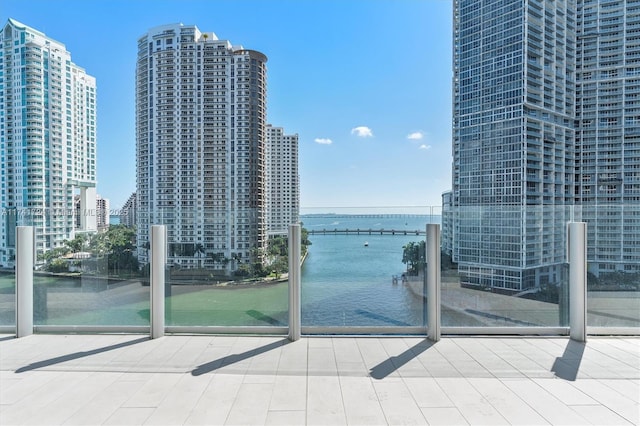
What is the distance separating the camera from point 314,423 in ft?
5.45

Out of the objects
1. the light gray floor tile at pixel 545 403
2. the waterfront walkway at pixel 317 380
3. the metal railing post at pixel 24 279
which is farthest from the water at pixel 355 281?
the metal railing post at pixel 24 279

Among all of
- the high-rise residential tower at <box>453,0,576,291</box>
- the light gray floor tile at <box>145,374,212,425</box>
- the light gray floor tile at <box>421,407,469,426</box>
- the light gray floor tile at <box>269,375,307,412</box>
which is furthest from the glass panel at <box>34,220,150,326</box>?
the high-rise residential tower at <box>453,0,576,291</box>

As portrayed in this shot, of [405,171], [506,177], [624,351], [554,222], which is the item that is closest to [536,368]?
[624,351]

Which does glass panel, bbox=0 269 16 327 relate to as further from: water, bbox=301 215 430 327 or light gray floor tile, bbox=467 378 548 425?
light gray floor tile, bbox=467 378 548 425

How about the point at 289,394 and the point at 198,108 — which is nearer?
the point at 289,394

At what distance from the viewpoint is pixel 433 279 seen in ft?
10.0

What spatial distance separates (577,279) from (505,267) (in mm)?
577

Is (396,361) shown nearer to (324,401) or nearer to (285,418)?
(324,401)

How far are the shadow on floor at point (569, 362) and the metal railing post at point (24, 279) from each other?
4453 millimetres

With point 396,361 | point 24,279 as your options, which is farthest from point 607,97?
point 24,279

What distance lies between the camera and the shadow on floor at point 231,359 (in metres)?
2.29

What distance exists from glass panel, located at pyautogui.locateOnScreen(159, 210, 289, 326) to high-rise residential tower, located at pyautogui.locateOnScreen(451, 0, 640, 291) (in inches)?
307

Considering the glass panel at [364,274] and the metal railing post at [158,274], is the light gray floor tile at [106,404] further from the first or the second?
the glass panel at [364,274]

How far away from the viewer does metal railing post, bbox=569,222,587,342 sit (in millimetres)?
2945
